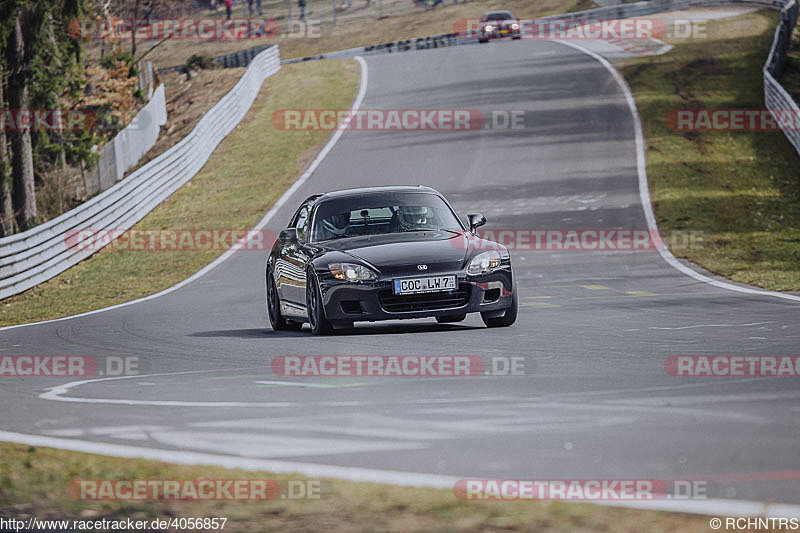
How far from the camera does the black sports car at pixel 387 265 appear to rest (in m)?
11.2

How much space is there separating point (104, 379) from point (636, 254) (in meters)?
14.0

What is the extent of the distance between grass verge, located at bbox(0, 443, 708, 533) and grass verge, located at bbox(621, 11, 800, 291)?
12.2 metres

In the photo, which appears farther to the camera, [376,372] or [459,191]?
[459,191]

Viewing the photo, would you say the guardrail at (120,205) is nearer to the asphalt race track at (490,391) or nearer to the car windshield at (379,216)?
the asphalt race track at (490,391)

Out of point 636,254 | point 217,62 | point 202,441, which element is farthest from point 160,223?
point 217,62

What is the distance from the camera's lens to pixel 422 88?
4484cm

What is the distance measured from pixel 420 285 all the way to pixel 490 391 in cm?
377

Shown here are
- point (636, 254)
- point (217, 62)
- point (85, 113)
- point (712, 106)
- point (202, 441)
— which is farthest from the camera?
point (217, 62)

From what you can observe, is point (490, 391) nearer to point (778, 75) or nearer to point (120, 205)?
point (120, 205)

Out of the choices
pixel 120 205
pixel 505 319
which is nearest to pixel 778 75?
pixel 120 205

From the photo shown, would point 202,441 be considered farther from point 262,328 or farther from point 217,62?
point 217,62

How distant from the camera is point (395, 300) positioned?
11195mm

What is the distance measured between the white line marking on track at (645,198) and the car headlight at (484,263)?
4.26 m

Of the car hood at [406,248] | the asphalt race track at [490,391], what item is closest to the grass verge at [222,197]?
the asphalt race track at [490,391]
